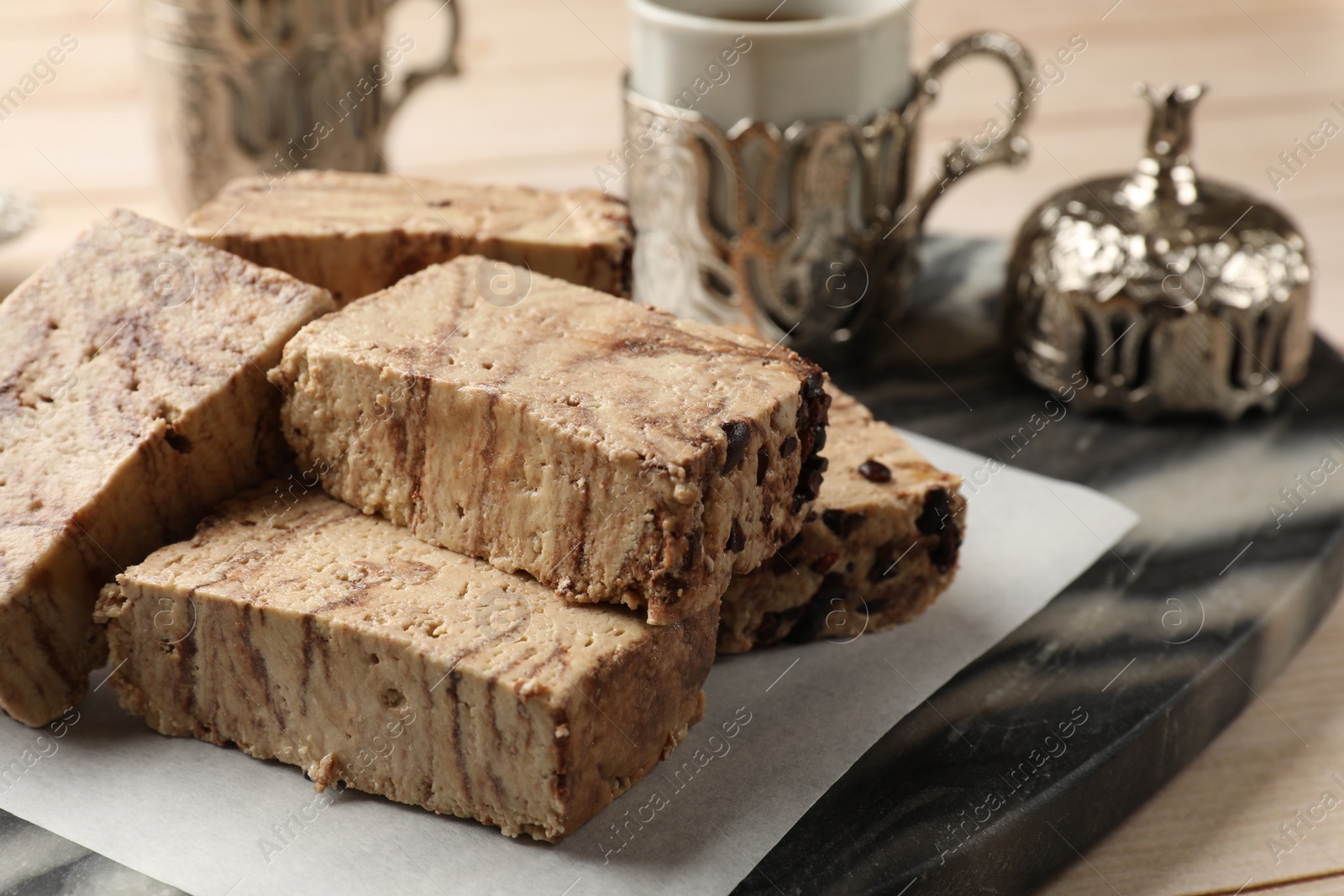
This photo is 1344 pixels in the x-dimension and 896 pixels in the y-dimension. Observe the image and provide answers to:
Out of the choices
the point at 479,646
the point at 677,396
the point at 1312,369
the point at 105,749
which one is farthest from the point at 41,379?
the point at 1312,369

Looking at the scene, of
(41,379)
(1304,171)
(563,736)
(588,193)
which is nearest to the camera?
(563,736)

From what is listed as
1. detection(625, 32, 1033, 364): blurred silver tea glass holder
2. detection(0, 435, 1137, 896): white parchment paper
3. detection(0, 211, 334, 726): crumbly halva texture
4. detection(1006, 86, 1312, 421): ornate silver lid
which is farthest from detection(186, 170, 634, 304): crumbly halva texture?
detection(1006, 86, 1312, 421): ornate silver lid

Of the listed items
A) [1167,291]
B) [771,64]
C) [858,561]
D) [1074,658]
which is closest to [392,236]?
[771,64]

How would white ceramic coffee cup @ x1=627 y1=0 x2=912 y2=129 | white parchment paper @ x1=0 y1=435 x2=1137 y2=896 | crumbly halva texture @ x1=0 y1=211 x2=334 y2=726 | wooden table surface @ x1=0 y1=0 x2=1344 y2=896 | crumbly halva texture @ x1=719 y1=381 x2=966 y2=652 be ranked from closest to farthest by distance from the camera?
white parchment paper @ x1=0 y1=435 x2=1137 y2=896, crumbly halva texture @ x1=0 y1=211 x2=334 y2=726, crumbly halva texture @ x1=719 y1=381 x2=966 y2=652, white ceramic coffee cup @ x1=627 y1=0 x2=912 y2=129, wooden table surface @ x1=0 y1=0 x2=1344 y2=896

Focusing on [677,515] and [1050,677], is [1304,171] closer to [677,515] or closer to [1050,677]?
[1050,677]

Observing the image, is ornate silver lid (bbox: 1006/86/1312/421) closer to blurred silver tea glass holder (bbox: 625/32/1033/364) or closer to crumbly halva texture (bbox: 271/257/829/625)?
blurred silver tea glass holder (bbox: 625/32/1033/364)

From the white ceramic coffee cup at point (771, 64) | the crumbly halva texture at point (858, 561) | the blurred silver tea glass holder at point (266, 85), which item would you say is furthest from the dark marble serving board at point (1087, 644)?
the blurred silver tea glass holder at point (266, 85)

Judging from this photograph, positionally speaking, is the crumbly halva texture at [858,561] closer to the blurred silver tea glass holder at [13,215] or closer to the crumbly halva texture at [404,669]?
the crumbly halva texture at [404,669]
